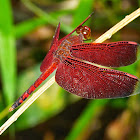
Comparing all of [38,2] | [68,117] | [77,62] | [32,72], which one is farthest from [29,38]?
[77,62]

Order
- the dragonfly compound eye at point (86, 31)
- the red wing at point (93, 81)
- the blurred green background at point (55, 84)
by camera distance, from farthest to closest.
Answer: the blurred green background at point (55, 84)
the dragonfly compound eye at point (86, 31)
the red wing at point (93, 81)

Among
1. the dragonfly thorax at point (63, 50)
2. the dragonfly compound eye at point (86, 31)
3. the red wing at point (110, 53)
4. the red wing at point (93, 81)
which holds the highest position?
the dragonfly compound eye at point (86, 31)

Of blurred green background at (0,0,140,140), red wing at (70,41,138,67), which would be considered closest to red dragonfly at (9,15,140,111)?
red wing at (70,41,138,67)

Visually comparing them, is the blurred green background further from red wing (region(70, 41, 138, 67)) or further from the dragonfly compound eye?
red wing (region(70, 41, 138, 67))

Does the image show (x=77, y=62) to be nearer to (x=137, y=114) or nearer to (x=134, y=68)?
(x=134, y=68)

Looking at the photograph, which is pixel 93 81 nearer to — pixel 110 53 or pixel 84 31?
pixel 110 53

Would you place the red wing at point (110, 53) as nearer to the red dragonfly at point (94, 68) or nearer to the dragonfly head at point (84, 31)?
the red dragonfly at point (94, 68)

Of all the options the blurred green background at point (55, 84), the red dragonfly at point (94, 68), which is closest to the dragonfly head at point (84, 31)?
the red dragonfly at point (94, 68)
